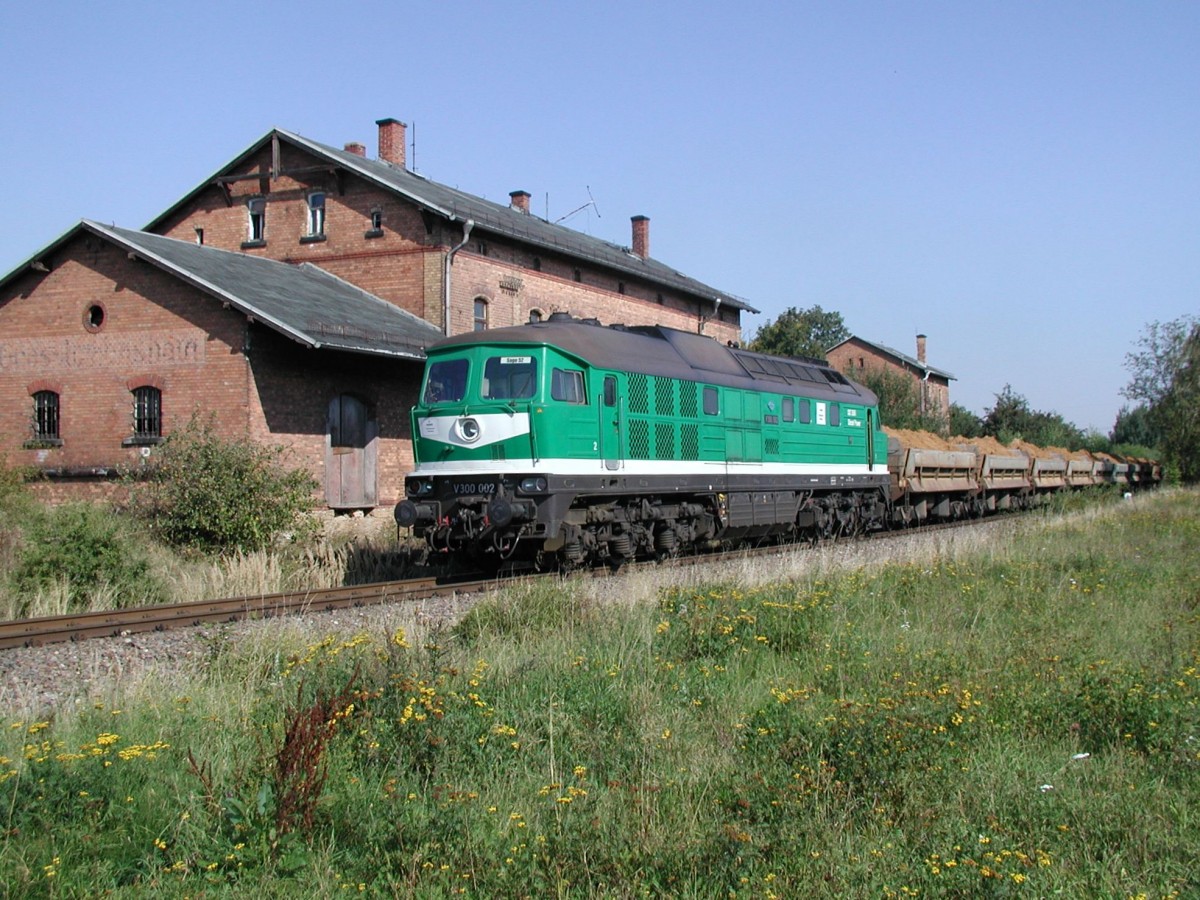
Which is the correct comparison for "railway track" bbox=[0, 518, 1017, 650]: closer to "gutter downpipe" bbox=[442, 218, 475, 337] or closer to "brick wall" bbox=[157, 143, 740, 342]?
"gutter downpipe" bbox=[442, 218, 475, 337]

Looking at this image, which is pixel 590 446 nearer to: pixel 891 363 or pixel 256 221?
pixel 256 221

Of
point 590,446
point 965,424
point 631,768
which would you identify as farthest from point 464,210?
point 965,424

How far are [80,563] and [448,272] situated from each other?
14.9 m

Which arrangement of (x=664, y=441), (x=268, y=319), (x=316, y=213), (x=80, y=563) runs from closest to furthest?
(x=80, y=563) → (x=664, y=441) → (x=268, y=319) → (x=316, y=213)

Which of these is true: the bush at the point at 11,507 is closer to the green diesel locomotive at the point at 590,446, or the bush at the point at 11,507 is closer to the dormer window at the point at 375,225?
the green diesel locomotive at the point at 590,446

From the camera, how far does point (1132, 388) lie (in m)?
50.6

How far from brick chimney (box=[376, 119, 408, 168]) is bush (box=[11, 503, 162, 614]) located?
20980 millimetres

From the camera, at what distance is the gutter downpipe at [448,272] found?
26016 mm

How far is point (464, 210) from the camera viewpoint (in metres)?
27.3

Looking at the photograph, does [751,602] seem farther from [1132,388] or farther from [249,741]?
[1132,388]

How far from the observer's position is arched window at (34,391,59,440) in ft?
71.7

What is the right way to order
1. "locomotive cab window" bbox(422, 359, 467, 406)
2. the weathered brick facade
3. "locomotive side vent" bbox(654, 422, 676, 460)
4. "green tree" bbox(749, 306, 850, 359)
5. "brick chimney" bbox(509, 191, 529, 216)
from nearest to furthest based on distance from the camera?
"locomotive cab window" bbox(422, 359, 467, 406) → "locomotive side vent" bbox(654, 422, 676, 460) → the weathered brick facade → "brick chimney" bbox(509, 191, 529, 216) → "green tree" bbox(749, 306, 850, 359)

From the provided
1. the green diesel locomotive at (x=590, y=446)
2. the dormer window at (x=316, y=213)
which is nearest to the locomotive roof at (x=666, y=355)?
the green diesel locomotive at (x=590, y=446)

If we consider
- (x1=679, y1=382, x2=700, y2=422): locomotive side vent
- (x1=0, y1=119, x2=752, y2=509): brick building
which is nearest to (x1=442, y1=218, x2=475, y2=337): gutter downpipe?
(x1=0, y1=119, x2=752, y2=509): brick building
